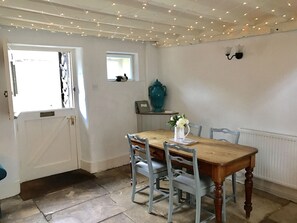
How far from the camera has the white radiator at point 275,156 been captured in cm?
299

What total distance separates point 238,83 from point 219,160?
5.31 ft

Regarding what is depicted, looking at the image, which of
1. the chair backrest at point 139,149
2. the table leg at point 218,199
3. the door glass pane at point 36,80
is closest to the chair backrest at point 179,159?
the table leg at point 218,199

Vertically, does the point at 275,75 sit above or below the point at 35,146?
above

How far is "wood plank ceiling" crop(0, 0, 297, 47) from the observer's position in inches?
91.7

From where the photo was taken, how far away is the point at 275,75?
3.11m

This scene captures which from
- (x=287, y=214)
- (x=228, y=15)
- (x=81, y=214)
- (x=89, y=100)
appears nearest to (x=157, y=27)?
(x=228, y=15)

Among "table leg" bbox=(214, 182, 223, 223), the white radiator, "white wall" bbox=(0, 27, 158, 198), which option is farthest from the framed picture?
"table leg" bbox=(214, 182, 223, 223)

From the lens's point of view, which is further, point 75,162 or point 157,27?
point 75,162

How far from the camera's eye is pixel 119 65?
14.9ft

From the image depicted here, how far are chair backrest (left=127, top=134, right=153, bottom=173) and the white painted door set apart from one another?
152 cm

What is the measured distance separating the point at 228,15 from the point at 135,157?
1990mm

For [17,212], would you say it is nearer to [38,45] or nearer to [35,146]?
[35,146]

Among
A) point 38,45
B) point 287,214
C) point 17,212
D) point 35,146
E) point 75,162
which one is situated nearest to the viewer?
point 287,214

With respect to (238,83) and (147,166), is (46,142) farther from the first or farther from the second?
(238,83)
